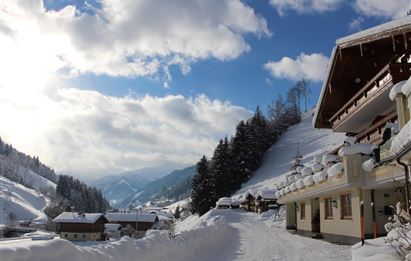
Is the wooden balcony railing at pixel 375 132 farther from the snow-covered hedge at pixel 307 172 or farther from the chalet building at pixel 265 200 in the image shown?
the chalet building at pixel 265 200

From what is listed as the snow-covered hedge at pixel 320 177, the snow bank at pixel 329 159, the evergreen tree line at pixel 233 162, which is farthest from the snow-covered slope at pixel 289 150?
the snow bank at pixel 329 159

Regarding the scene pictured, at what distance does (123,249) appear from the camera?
9594 millimetres

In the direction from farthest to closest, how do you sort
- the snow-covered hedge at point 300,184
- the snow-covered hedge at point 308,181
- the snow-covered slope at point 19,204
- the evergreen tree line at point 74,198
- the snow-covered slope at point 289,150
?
the snow-covered slope at point 19,204 < the evergreen tree line at point 74,198 < the snow-covered slope at point 289,150 < the snow-covered hedge at point 300,184 < the snow-covered hedge at point 308,181

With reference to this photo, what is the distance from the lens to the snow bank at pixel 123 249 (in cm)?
639

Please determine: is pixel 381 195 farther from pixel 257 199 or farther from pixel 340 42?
pixel 257 199

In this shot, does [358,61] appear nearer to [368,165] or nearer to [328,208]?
[368,165]

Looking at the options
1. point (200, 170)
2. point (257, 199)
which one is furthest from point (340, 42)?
point (200, 170)

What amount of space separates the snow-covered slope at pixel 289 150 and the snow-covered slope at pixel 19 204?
97.9 m

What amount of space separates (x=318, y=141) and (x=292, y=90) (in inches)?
1776

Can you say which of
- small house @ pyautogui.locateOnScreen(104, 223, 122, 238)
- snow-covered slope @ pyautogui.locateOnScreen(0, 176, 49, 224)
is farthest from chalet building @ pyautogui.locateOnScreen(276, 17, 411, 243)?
snow-covered slope @ pyautogui.locateOnScreen(0, 176, 49, 224)

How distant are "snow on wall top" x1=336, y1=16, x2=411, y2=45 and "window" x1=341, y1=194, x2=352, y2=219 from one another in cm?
700

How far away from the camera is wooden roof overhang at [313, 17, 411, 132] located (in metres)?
16.0

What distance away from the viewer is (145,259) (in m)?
10.4

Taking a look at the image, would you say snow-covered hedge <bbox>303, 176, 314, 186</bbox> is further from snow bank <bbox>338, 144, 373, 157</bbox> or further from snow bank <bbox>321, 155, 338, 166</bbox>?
snow bank <bbox>338, 144, 373, 157</bbox>
